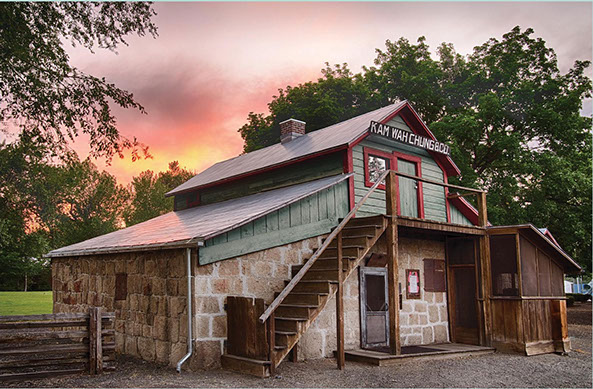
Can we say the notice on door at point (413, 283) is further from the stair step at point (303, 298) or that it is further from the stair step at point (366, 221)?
the stair step at point (303, 298)

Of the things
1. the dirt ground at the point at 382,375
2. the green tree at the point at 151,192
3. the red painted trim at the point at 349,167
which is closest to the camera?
the dirt ground at the point at 382,375

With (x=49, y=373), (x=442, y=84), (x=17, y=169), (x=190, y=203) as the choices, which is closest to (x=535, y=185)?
(x=442, y=84)

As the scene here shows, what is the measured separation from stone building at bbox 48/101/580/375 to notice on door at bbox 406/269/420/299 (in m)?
0.05

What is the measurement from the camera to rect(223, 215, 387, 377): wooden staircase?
9.73 m

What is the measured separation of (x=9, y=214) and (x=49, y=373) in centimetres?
1896

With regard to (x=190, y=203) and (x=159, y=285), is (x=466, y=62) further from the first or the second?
(x=159, y=285)

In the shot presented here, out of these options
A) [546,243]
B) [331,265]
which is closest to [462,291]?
[546,243]

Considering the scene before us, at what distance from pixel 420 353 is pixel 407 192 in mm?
5128

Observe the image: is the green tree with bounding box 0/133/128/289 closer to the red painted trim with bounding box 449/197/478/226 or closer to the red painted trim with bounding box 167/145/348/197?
the red painted trim with bounding box 167/145/348/197

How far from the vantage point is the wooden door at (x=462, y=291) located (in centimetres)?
1502

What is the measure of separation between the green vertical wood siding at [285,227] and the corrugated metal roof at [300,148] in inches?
62.1

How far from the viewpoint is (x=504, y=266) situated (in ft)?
46.2

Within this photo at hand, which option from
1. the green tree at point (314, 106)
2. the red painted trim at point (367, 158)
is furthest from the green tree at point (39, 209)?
the green tree at point (314, 106)

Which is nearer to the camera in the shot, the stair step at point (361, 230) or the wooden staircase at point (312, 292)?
the wooden staircase at point (312, 292)
